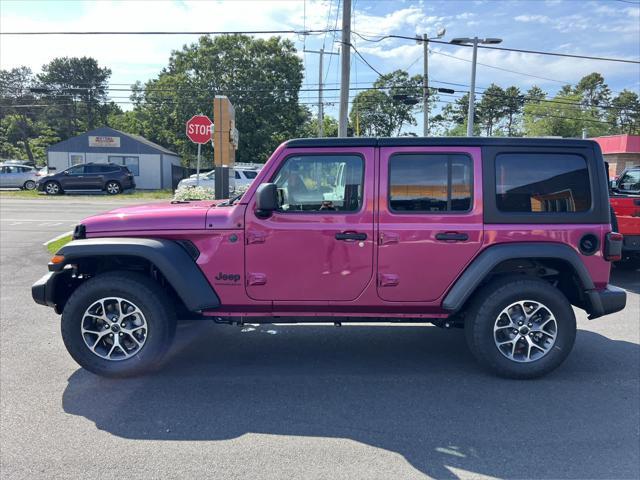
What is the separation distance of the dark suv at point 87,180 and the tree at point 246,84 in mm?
10503

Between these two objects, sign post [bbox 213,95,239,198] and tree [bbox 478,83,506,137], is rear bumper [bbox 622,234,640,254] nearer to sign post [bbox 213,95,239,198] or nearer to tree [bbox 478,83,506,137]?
sign post [bbox 213,95,239,198]

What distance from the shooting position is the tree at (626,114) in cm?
6253

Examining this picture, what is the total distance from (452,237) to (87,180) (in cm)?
2768

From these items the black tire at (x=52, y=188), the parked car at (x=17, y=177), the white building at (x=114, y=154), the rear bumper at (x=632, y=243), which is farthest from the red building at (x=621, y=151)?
the parked car at (x=17, y=177)

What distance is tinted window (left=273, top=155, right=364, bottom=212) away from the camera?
150 inches

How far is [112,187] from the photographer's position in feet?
89.9

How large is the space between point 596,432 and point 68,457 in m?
3.39

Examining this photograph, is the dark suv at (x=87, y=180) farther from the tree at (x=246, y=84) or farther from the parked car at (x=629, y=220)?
the parked car at (x=629, y=220)

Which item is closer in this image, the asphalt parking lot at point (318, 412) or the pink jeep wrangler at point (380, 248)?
the asphalt parking lot at point (318, 412)

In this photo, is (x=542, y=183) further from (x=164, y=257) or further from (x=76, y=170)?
(x=76, y=170)

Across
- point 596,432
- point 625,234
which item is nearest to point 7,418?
point 596,432

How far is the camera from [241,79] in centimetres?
3550

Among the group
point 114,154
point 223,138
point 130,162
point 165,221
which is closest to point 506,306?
point 165,221

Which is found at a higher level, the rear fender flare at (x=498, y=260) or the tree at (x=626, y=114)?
the tree at (x=626, y=114)
